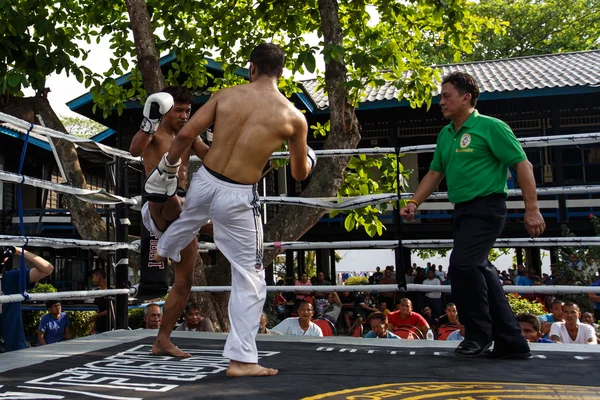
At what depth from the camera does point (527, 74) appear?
1327cm

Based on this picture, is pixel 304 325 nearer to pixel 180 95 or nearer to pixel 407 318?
pixel 407 318

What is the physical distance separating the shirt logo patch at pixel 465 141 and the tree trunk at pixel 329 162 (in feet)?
9.70

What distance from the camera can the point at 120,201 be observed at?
4.02 m

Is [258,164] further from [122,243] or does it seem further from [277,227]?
[277,227]

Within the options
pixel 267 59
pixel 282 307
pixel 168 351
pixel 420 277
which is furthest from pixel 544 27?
pixel 168 351

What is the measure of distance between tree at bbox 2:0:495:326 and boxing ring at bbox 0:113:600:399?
7.04 feet

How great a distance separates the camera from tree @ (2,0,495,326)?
19.2ft

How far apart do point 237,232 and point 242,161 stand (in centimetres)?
31

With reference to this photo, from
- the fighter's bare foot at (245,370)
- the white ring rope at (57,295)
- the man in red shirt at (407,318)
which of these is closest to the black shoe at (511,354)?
the fighter's bare foot at (245,370)

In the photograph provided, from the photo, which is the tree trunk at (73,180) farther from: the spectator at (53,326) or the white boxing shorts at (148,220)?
the white boxing shorts at (148,220)

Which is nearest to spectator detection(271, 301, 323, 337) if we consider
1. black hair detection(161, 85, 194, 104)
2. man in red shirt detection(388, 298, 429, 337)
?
man in red shirt detection(388, 298, 429, 337)

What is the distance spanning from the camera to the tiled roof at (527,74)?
11570mm

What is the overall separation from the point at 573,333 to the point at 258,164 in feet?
12.0

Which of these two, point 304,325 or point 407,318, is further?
point 407,318
